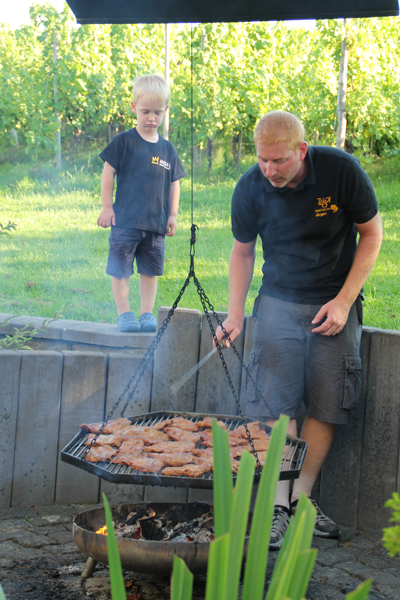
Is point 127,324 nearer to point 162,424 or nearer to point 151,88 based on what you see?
point 162,424

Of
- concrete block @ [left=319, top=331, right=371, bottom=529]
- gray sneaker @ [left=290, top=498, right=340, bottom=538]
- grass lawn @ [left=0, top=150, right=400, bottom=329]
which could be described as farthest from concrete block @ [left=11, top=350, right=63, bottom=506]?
concrete block @ [left=319, top=331, right=371, bottom=529]

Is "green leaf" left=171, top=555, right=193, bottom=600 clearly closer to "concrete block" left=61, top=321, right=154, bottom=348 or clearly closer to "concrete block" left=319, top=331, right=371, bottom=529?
"concrete block" left=319, top=331, right=371, bottom=529

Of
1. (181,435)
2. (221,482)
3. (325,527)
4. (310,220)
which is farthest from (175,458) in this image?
(221,482)

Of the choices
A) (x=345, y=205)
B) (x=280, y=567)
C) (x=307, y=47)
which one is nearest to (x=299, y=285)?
(x=345, y=205)

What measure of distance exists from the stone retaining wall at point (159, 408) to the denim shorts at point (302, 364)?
18 cm

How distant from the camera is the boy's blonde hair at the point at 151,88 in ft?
10.7

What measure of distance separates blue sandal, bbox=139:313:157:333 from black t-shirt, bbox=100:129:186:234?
21.1 inches

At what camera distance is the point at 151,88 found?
3252mm

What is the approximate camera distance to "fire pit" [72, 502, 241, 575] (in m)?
1.89

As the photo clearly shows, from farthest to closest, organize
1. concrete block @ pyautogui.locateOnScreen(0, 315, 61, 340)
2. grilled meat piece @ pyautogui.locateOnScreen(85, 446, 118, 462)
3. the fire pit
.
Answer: concrete block @ pyautogui.locateOnScreen(0, 315, 61, 340) → grilled meat piece @ pyautogui.locateOnScreen(85, 446, 118, 462) → the fire pit

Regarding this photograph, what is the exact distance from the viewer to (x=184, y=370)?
2.88 m

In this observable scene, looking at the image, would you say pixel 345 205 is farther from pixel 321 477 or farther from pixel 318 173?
pixel 321 477

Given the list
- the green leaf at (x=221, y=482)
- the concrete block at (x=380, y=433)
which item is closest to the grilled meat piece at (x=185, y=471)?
the concrete block at (x=380, y=433)

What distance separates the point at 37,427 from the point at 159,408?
592 mm
